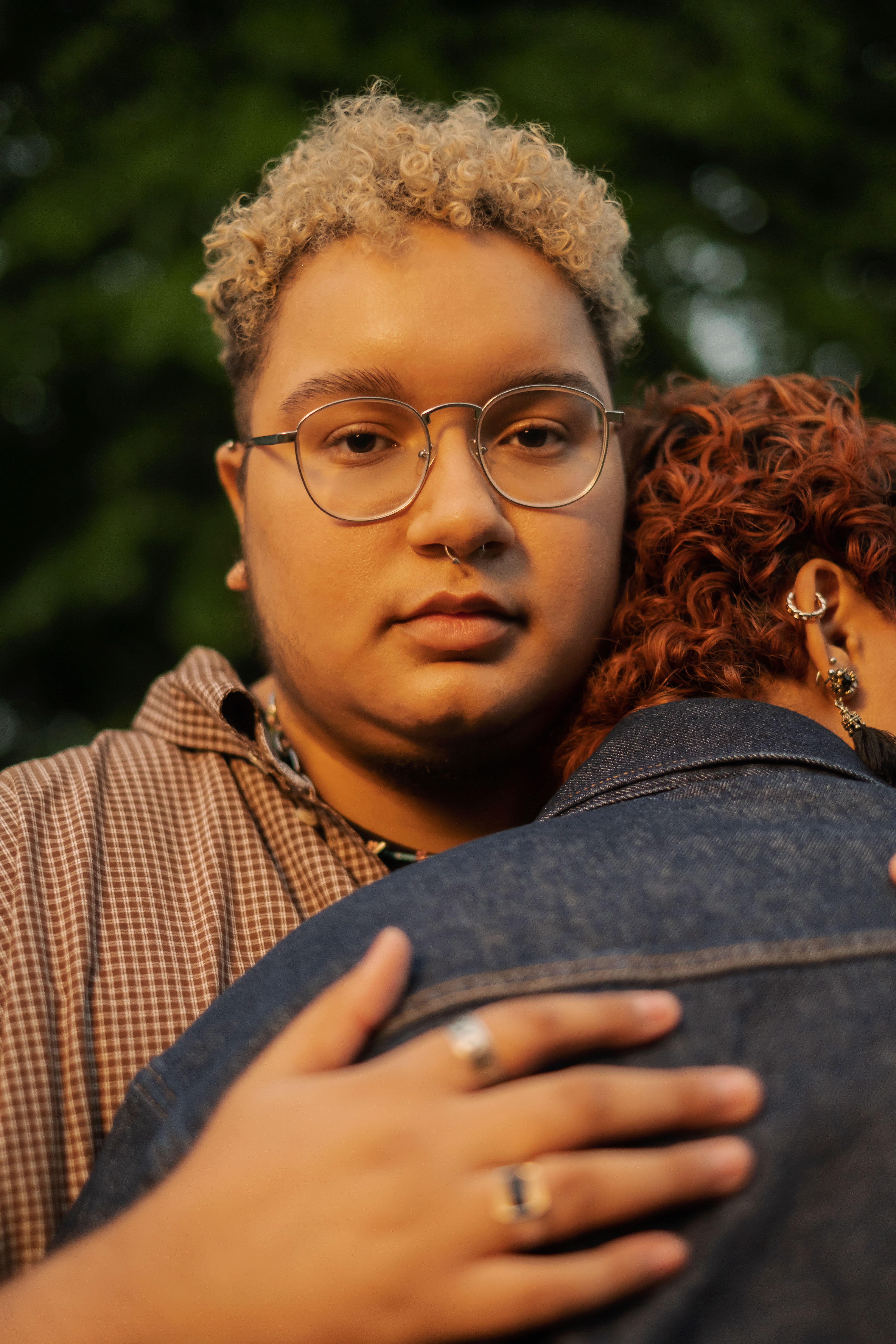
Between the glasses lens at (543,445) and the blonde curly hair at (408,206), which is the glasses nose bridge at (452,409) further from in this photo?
the blonde curly hair at (408,206)

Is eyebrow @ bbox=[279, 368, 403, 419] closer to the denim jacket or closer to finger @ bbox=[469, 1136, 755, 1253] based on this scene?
the denim jacket

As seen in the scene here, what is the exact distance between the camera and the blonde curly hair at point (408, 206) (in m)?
1.98

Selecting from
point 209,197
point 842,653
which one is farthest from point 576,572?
point 209,197

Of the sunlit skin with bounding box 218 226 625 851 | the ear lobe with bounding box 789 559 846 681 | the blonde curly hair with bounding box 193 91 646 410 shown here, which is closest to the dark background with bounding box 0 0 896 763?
the blonde curly hair with bounding box 193 91 646 410

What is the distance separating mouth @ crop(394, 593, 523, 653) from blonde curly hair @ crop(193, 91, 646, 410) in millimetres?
657

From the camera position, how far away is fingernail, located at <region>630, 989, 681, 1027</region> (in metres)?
0.96

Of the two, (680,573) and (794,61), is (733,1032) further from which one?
(794,61)

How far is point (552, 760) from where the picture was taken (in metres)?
1.92

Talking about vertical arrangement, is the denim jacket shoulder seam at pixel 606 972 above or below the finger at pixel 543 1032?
above

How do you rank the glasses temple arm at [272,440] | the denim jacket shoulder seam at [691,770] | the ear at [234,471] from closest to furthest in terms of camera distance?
the denim jacket shoulder seam at [691,770] → the glasses temple arm at [272,440] → the ear at [234,471]

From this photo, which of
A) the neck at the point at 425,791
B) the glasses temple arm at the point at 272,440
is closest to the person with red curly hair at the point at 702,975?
the neck at the point at 425,791

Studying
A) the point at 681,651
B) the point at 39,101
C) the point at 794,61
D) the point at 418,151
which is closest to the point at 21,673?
the point at 39,101

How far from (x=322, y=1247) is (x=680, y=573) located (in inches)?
47.7

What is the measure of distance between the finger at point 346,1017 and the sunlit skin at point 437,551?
0.85m
